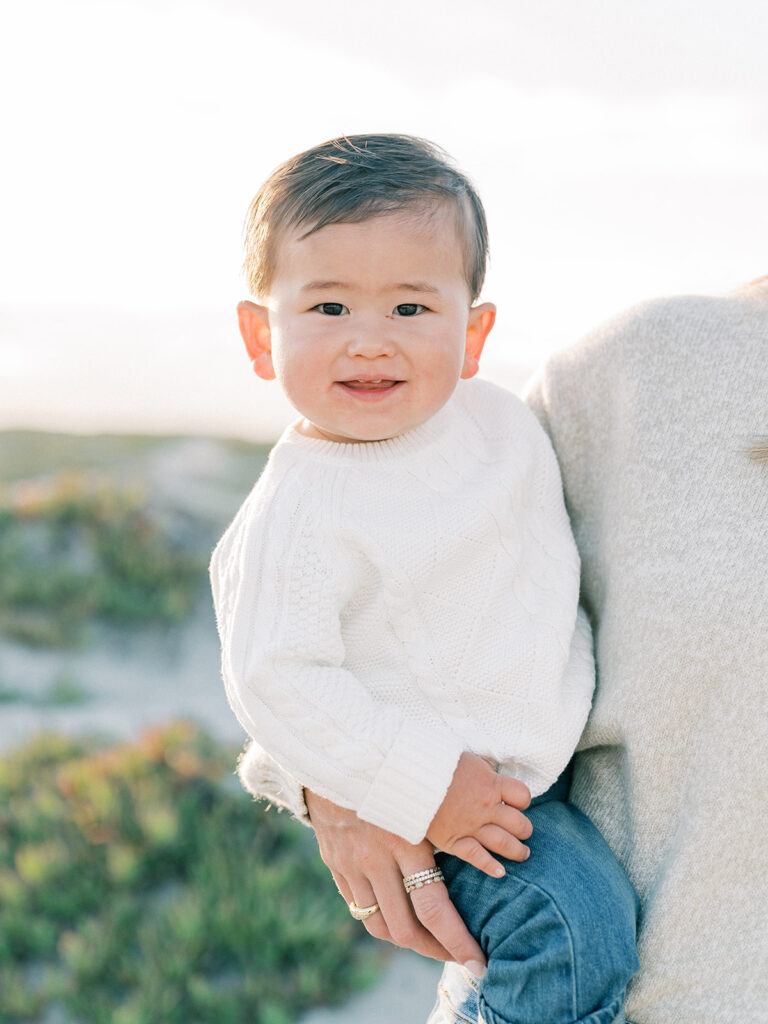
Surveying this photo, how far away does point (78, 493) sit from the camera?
5996mm

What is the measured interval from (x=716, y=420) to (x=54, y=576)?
185 inches

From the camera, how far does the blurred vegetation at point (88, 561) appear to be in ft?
18.2

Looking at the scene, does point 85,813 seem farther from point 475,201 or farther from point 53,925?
point 475,201

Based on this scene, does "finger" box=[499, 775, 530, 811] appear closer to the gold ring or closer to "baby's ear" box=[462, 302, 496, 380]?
the gold ring

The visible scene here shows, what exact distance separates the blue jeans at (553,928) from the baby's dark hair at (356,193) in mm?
858

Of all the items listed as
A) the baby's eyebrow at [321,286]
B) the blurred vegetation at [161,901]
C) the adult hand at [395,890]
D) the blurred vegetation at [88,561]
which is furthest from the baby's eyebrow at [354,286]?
the blurred vegetation at [88,561]

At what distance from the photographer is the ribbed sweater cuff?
1.42 metres

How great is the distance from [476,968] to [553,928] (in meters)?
0.14

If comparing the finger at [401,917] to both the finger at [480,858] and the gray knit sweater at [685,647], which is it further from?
the gray knit sweater at [685,647]

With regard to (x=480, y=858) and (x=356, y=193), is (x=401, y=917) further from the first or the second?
(x=356, y=193)

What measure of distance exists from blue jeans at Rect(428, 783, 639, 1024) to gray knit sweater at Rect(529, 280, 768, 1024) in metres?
0.07

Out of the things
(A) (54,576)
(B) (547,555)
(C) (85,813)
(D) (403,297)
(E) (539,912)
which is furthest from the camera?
(A) (54,576)

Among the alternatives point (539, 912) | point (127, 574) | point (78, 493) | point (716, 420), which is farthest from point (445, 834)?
point (78, 493)

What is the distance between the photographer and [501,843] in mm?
1442
